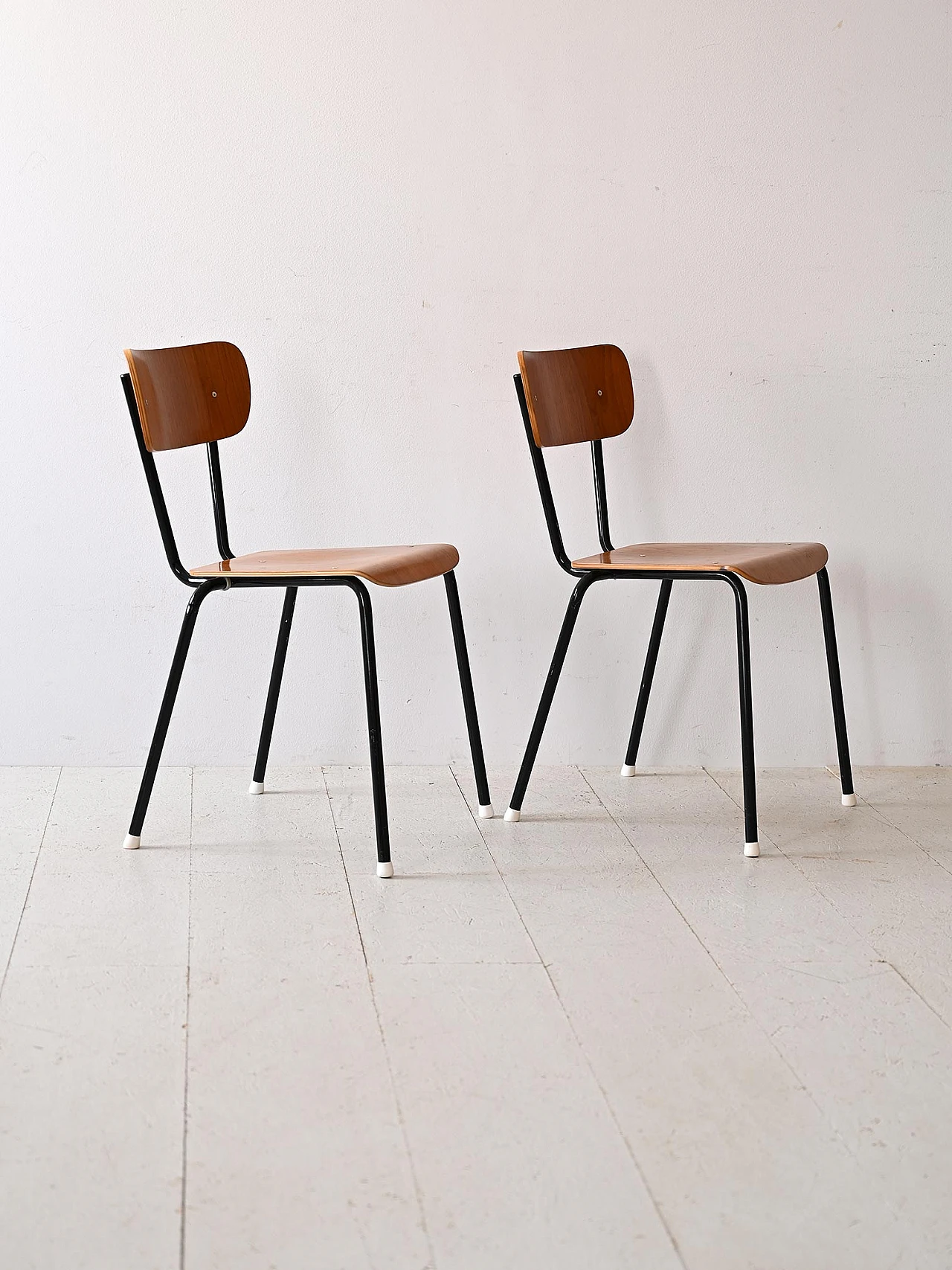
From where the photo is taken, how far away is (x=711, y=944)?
5.35 ft

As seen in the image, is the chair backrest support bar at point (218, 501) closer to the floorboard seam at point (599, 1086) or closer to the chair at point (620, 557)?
the chair at point (620, 557)

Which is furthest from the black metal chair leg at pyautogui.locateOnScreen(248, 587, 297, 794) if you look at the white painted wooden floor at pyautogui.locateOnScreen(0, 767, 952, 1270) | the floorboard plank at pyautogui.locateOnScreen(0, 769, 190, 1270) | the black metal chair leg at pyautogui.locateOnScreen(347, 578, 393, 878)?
the black metal chair leg at pyautogui.locateOnScreen(347, 578, 393, 878)

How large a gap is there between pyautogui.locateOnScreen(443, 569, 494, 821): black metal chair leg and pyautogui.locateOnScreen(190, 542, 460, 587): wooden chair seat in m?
0.07

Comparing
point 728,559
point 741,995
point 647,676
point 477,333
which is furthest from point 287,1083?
point 477,333

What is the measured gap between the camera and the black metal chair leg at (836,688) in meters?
2.24

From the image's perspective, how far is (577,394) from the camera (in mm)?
2254

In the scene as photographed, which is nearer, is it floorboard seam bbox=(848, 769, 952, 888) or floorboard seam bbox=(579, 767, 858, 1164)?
floorboard seam bbox=(579, 767, 858, 1164)

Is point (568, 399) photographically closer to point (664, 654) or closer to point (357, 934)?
point (664, 654)

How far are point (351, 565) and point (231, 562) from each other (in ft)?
0.88

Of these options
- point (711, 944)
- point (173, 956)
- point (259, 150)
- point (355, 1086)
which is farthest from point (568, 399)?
point (355, 1086)

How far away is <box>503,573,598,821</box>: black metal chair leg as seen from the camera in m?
2.13

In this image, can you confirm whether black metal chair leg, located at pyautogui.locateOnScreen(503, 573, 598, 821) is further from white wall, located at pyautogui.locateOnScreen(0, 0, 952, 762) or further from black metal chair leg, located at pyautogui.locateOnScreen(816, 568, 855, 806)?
black metal chair leg, located at pyautogui.locateOnScreen(816, 568, 855, 806)

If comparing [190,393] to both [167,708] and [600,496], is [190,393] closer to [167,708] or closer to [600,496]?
[167,708]

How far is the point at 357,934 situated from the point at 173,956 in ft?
0.73
